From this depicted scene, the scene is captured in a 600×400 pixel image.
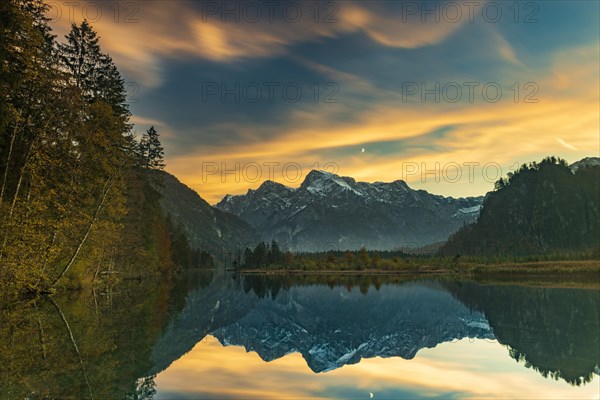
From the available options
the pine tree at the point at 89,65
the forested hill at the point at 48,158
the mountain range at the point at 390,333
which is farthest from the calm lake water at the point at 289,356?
the pine tree at the point at 89,65

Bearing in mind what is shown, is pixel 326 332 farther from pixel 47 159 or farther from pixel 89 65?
pixel 89 65

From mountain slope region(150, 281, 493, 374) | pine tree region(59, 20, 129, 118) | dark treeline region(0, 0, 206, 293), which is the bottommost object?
mountain slope region(150, 281, 493, 374)

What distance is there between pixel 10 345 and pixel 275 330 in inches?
557

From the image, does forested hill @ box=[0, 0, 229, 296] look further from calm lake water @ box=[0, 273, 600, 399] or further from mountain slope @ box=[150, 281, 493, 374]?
mountain slope @ box=[150, 281, 493, 374]

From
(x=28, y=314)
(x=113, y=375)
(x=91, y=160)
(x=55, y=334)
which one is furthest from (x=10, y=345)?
(x=91, y=160)

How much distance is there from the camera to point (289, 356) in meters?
19.4

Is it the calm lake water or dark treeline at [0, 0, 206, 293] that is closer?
the calm lake water

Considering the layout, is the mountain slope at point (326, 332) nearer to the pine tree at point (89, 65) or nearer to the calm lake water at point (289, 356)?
the calm lake water at point (289, 356)

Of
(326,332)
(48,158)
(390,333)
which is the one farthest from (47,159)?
(390,333)

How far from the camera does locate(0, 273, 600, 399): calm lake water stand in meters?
13.2

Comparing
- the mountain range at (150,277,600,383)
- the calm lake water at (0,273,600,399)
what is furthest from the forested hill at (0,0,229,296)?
the mountain range at (150,277,600,383)

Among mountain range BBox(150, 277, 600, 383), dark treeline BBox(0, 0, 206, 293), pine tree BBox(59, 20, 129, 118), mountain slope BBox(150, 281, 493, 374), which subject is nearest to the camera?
mountain range BBox(150, 277, 600, 383)

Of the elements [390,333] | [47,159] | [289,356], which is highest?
[47,159]

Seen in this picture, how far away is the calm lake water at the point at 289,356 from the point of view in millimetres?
13172
